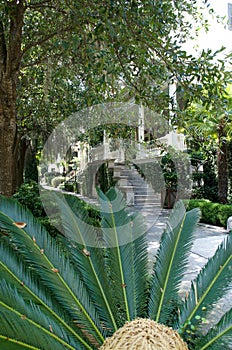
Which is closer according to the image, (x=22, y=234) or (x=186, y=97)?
(x=22, y=234)

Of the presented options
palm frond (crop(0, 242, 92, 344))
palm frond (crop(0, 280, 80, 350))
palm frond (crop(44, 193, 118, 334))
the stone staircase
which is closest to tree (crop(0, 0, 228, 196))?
palm frond (crop(44, 193, 118, 334))

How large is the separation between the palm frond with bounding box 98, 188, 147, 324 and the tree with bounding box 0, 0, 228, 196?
152cm

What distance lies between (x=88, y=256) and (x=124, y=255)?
32 cm

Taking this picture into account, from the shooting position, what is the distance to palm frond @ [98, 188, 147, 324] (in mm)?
2490

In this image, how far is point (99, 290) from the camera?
2.44 metres

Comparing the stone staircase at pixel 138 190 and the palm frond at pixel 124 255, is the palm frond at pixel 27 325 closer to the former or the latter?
the palm frond at pixel 124 255

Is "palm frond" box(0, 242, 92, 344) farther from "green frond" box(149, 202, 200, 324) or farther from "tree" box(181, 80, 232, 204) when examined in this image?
"tree" box(181, 80, 232, 204)

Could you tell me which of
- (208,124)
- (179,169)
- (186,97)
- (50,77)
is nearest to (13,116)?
(50,77)

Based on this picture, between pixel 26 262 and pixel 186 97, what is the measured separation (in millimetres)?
2358

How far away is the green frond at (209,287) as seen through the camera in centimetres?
231

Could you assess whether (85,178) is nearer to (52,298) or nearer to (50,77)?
(50,77)

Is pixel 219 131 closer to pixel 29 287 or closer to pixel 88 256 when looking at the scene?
pixel 88 256

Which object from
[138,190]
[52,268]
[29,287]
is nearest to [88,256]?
[52,268]

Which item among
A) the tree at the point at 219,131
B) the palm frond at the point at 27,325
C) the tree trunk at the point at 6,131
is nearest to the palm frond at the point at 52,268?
the palm frond at the point at 27,325
